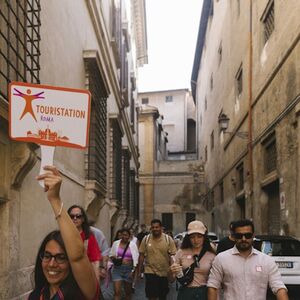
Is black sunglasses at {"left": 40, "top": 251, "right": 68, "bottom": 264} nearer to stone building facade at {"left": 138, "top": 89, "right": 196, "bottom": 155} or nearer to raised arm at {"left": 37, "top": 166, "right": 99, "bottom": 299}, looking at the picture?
raised arm at {"left": 37, "top": 166, "right": 99, "bottom": 299}

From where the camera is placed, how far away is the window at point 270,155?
13584 mm

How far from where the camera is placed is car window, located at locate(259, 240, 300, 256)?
380 inches

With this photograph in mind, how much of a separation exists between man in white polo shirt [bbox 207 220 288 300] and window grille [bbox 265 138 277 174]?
9.40 meters

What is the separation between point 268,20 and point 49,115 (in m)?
12.8

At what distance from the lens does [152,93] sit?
5219 cm

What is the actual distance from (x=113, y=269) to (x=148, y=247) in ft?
4.17

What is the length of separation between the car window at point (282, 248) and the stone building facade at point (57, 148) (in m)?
3.73

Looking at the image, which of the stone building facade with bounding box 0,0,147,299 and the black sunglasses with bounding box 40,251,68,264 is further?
the stone building facade with bounding box 0,0,147,299

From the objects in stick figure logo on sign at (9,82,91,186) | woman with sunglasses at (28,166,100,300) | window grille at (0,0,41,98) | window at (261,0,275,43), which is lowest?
woman with sunglasses at (28,166,100,300)

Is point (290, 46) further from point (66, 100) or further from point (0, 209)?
point (66, 100)

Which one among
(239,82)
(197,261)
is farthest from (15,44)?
(239,82)

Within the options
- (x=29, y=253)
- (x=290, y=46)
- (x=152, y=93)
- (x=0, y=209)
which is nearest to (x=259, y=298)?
(x=0, y=209)

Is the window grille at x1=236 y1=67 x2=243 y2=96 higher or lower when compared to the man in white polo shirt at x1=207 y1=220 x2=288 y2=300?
higher

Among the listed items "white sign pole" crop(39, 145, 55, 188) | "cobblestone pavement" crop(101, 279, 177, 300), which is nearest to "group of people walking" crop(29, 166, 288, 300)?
"white sign pole" crop(39, 145, 55, 188)
